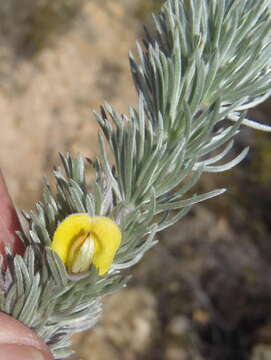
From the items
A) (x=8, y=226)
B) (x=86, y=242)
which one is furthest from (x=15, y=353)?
(x=86, y=242)

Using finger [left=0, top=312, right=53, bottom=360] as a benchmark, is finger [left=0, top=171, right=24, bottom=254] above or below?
above

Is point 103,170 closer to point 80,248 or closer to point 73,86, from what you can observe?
point 80,248

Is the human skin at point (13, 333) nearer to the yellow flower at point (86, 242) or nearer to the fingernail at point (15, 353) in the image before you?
the fingernail at point (15, 353)

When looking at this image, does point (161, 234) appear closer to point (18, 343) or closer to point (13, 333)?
point (18, 343)

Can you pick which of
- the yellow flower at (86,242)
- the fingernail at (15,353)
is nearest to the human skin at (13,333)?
the fingernail at (15,353)

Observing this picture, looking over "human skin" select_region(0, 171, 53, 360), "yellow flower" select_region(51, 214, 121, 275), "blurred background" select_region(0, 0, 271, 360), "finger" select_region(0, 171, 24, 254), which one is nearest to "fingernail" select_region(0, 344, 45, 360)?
"human skin" select_region(0, 171, 53, 360)

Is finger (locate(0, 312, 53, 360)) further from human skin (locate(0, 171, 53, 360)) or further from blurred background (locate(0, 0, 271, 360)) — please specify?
blurred background (locate(0, 0, 271, 360))
